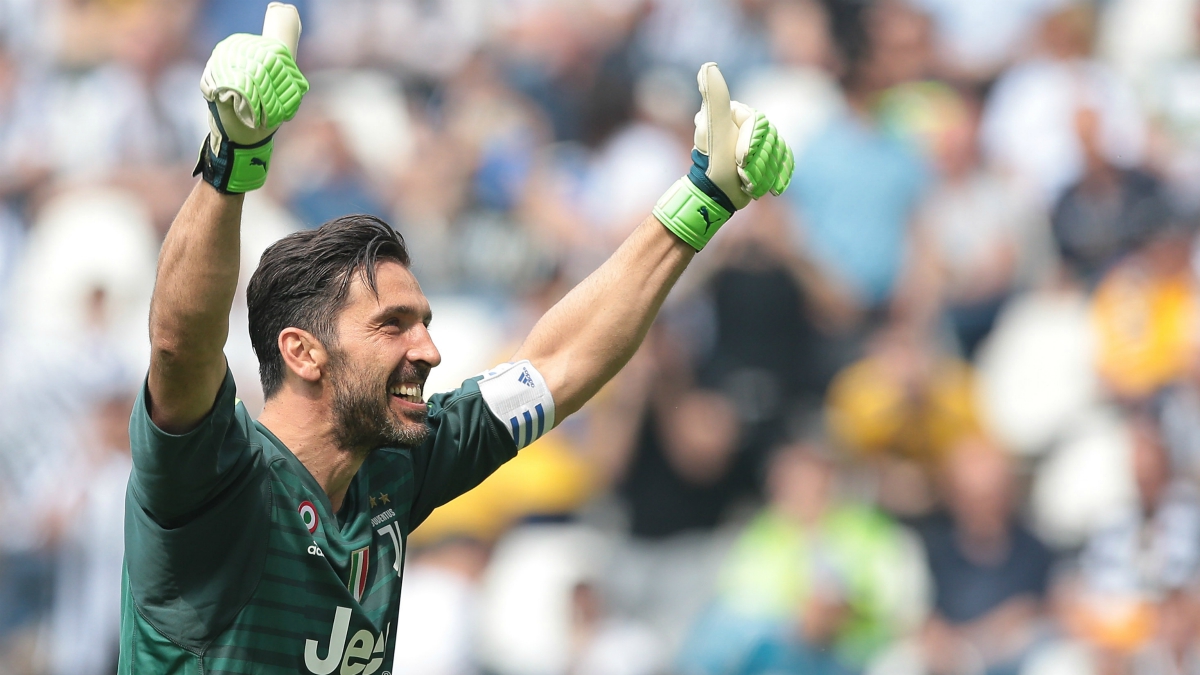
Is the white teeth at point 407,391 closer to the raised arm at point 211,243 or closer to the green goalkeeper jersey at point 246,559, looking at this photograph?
the green goalkeeper jersey at point 246,559

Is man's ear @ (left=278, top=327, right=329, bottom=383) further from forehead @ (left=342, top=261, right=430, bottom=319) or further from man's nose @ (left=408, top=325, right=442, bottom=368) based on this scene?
man's nose @ (left=408, top=325, right=442, bottom=368)

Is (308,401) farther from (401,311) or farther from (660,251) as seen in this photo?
(660,251)

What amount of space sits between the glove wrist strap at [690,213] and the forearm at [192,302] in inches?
53.8

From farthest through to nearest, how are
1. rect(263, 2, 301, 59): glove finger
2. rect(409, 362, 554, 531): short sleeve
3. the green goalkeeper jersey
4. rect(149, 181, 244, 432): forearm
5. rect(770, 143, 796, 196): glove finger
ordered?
rect(770, 143, 796, 196): glove finger < rect(409, 362, 554, 531): short sleeve < rect(263, 2, 301, 59): glove finger < the green goalkeeper jersey < rect(149, 181, 244, 432): forearm

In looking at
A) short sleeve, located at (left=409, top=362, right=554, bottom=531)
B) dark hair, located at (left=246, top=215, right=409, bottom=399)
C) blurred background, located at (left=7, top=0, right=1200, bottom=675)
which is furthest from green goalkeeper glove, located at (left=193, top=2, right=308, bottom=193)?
blurred background, located at (left=7, top=0, right=1200, bottom=675)

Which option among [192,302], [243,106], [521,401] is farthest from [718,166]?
[192,302]

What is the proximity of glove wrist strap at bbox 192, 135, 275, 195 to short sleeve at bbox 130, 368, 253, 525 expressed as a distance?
15.7 inches

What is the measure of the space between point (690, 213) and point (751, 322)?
453 centimetres

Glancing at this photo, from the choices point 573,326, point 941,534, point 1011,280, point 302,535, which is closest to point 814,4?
point 1011,280

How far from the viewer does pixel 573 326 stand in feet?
13.0

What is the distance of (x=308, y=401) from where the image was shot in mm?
3521

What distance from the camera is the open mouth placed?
11.7 feet

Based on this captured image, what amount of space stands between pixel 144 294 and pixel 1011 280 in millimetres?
5387

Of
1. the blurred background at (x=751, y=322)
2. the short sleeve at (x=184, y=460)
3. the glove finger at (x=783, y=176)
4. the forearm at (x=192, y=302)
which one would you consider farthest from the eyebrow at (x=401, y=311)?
the blurred background at (x=751, y=322)
